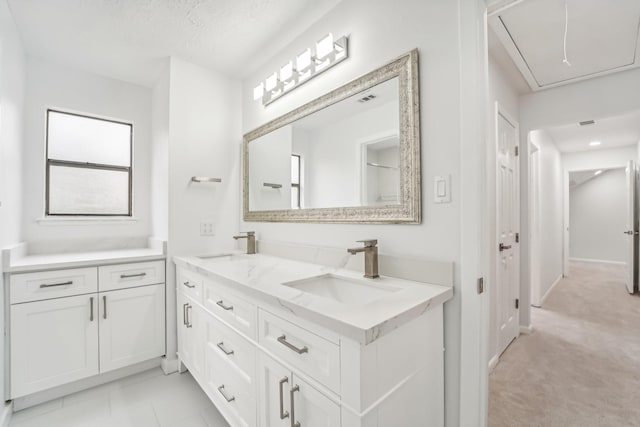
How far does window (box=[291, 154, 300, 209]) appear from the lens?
1.98 m

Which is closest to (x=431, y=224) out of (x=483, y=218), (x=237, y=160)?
(x=483, y=218)

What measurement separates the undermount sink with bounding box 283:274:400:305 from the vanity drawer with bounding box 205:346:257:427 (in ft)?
1.67

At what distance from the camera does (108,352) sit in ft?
6.70

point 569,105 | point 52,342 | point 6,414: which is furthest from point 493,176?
point 6,414

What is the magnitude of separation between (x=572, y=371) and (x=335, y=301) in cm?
233

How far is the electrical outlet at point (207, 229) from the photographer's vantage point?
7.88 ft

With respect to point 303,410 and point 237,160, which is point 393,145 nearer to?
point 303,410

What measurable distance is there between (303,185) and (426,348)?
3.98 ft

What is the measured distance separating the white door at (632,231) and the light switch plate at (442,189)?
491 centimetres

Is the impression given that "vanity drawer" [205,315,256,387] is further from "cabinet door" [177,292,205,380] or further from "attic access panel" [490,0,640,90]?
"attic access panel" [490,0,640,90]

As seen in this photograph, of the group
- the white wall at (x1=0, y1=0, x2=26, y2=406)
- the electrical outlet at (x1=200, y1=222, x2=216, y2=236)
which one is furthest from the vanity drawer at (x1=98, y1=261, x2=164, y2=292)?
the white wall at (x1=0, y1=0, x2=26, y2=406)

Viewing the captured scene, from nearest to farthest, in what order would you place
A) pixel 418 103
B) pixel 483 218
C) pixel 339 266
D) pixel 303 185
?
pixel 483 218 < pixel 418 103 < pixel 339 266 < pixel 303 185

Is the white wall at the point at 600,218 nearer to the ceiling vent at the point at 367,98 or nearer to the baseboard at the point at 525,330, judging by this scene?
the baseboard at the point at 525,330

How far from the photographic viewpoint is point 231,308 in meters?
1.44
